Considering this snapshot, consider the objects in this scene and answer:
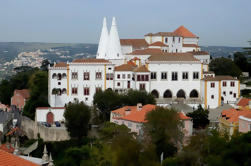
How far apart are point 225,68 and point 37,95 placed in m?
25.6

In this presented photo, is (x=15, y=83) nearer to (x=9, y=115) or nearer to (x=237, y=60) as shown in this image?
(x=9, y=115)

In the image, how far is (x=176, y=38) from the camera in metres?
66.6

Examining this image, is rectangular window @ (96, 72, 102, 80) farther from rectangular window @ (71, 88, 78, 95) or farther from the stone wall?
the stone wall

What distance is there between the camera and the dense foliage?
47.6 m

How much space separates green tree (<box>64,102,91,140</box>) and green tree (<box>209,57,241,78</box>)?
25.9m

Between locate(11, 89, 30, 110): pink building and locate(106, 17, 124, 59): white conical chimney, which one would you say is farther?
locate(11, 89, 30, 110): pink building

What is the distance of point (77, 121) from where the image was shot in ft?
143

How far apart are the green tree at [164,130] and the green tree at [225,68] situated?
1197 inches

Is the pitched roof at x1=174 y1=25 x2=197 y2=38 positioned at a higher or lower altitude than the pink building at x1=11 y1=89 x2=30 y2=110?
higher

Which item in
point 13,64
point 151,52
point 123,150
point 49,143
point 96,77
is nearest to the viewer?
point 123,150

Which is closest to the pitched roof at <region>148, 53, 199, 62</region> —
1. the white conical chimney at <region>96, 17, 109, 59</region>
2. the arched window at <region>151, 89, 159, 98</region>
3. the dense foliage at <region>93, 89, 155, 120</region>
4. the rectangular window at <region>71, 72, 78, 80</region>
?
the arched window at <region>151, 89, 159, 98</region>

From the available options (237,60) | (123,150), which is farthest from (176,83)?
(123,150)

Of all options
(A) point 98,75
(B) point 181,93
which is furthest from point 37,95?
(B) point 181,93

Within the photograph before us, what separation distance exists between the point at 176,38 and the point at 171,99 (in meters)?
16.2
